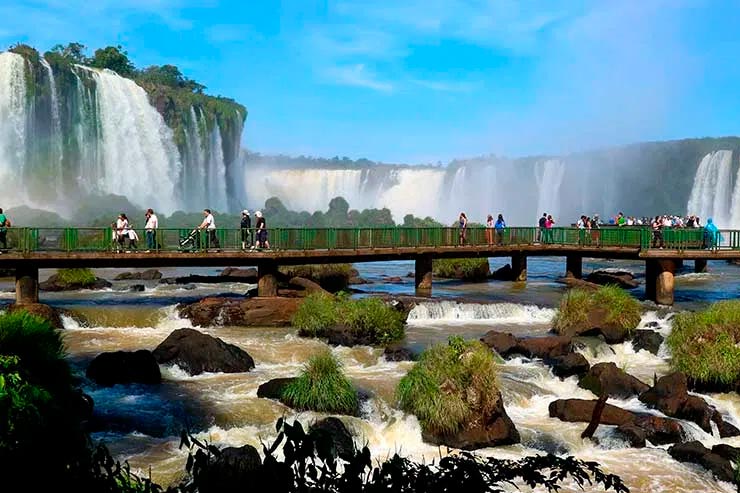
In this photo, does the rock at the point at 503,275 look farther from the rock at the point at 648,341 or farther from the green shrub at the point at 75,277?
the green shrub at the point at 75,277

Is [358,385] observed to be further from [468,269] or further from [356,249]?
[468,269]

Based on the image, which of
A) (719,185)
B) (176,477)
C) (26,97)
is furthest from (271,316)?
(719,185)

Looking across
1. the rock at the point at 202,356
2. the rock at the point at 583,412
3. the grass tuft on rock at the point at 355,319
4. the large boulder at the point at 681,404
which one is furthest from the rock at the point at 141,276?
the large boulder at the point at 681,404

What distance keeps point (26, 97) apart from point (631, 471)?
2035 inches

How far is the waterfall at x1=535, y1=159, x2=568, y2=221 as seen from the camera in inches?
2805

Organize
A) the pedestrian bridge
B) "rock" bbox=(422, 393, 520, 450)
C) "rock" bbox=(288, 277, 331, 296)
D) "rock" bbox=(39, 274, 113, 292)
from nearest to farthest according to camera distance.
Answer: "rock" bbox=(422, 393, 520, 450) → the pedestrian bridge → "rock" bbox=(288, 277, 331, 296) → "rock" bbox=(39, 274, 113, 292)

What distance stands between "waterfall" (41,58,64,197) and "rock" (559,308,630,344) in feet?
154

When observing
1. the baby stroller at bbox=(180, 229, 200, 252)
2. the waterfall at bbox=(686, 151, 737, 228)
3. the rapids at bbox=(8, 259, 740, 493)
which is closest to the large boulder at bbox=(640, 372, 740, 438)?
the rapids at bbox=(8, 259, 740, 493)

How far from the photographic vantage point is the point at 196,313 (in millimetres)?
20125

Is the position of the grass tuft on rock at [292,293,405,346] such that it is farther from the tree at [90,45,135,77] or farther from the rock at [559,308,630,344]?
the tree at [90,45,135,77]

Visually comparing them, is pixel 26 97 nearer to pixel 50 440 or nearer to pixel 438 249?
pixel 438 249

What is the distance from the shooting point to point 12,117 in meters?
50.5

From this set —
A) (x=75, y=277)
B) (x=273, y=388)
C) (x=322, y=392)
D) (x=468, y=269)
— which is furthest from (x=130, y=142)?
(x=322, y=392)

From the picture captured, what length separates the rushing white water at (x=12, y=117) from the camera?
4903 cm
